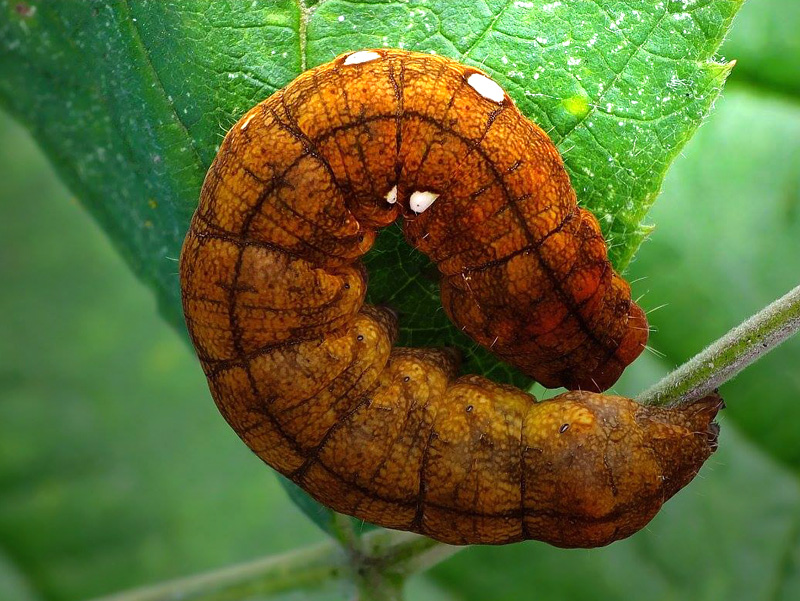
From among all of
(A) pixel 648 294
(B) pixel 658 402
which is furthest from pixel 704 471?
(B) pixel 658 402

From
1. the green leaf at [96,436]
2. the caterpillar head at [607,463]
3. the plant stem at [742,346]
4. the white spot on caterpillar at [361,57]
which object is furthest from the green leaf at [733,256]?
the green leaf at [96,436]

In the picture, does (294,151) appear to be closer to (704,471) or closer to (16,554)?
(704,471)

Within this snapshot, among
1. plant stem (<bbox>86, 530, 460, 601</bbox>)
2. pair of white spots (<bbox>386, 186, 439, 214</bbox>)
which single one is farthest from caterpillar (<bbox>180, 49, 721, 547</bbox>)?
plant stem (<bbox>86, 530, 460, 601</bbox>)

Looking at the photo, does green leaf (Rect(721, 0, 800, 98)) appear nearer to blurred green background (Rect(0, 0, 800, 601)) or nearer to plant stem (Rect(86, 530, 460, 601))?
blurred green background (Rect(0, 0, 800, 601))

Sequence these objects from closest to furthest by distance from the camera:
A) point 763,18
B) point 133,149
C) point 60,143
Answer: point 133,149
point 60,143
point 763,18

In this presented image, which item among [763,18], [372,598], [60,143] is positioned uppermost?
[60,143]

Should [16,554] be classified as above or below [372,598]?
below

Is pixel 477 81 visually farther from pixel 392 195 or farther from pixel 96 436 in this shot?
pixel 96 436
